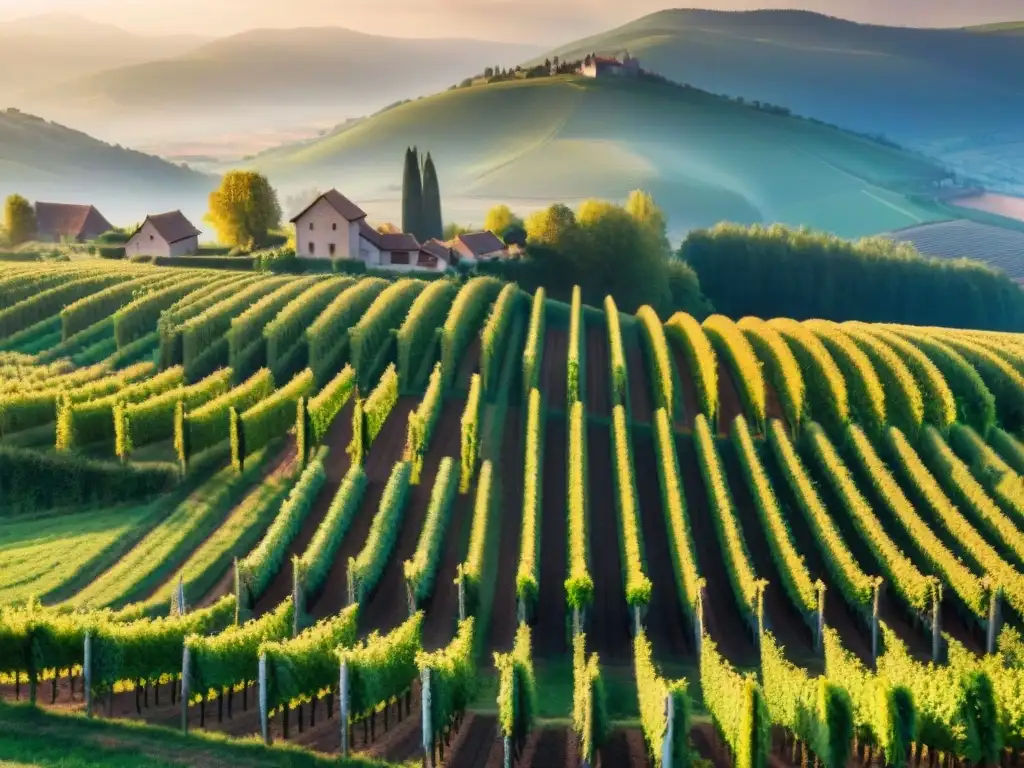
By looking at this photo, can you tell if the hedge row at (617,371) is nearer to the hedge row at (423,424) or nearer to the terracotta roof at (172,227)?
the hedge row at (423,424)

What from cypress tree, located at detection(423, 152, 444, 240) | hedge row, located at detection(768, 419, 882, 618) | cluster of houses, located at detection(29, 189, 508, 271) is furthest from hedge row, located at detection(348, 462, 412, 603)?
cypress tree, located at detection(423, 152, 444, 240)

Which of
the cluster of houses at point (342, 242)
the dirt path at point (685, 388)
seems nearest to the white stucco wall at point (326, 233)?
the cluster of houses at point (342, 242)

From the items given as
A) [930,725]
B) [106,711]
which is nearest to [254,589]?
[106,711]

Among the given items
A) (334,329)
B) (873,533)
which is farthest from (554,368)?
(873,533)

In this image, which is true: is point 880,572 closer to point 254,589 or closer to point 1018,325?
point 254,589

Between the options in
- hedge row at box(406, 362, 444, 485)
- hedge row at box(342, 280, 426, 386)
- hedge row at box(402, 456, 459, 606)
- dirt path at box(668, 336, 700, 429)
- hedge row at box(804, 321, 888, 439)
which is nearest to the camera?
hedge row at box(402, 456, 459, 606)

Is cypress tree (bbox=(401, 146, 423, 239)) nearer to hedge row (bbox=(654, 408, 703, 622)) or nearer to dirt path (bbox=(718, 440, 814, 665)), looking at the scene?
hedge row (bbox=(654, 408, 703, 622))
